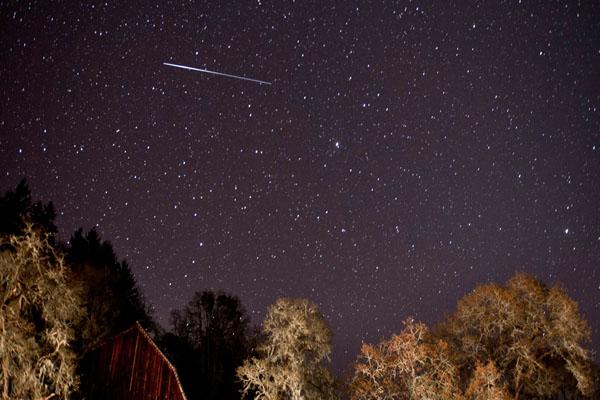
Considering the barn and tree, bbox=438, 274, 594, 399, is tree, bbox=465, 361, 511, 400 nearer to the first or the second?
tree, bbox=438, 274, 594, 399

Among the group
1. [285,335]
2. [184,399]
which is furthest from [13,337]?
[285,335]

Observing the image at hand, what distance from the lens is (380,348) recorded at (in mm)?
20859

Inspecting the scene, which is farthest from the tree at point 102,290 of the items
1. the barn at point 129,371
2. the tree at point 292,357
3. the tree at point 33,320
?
the tree at point 33,320

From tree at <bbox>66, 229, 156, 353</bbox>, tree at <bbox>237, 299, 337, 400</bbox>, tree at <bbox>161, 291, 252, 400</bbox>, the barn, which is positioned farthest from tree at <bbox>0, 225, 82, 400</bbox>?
tree at <bbox>161, 291, 252, 400</bbox>

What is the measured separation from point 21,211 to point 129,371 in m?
16.0

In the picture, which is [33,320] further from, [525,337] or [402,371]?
[525,337]

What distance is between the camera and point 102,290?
33344 mm

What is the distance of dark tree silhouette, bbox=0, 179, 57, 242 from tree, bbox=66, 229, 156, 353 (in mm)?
2961

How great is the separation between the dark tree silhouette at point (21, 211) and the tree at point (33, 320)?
48.5 feet

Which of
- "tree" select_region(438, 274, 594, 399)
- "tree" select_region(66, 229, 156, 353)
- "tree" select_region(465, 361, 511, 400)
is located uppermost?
"tree" select_region(66, 229, 156, 353)

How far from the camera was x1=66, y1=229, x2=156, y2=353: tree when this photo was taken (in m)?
29.8

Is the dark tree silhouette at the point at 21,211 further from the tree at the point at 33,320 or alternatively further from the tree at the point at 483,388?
the tree at the point at 483,388

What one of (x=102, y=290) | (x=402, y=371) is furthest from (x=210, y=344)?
(x=402, y=371)

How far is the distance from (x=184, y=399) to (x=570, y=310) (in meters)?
19.2
